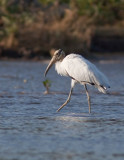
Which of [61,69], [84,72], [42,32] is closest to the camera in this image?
[84,72]

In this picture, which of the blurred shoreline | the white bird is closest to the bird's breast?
the white bird

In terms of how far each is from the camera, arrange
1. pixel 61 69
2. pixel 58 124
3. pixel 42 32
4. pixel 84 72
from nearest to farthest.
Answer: pixel 58 124 < pixel 84 72 < pixel 61 69 < pixel 42 32

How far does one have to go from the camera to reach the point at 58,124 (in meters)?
8.32

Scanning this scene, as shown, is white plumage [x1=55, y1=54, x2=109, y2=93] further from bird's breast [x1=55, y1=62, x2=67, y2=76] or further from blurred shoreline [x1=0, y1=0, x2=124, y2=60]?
blurred shoreline [x1=0, y1=0, x2=124, y2=60]

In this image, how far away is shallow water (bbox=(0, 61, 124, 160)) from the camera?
6500 millimetres

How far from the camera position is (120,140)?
23.5 feet

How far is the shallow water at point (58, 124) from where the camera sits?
6.50 meters

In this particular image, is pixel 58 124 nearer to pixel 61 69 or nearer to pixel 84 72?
pixel 84 72

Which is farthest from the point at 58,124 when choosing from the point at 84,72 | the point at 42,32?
the point at 42,32

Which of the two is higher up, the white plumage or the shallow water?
the white plumage

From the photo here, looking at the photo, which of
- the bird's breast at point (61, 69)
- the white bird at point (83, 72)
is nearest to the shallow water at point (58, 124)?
the white bird at point (83, 72)

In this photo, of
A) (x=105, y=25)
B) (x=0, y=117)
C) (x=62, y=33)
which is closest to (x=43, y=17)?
(x=62, y=33)

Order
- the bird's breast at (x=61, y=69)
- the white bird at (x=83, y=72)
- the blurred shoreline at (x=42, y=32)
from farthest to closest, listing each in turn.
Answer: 1. the blurred shoreline at (x=42, y=32)
2. the bird's breast at (x=61, y=69)
3. the white bird at (x=83, y=72)

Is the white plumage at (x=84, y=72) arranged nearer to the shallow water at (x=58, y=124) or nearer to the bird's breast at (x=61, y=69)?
the bird's breast at (x=61, y=69)
